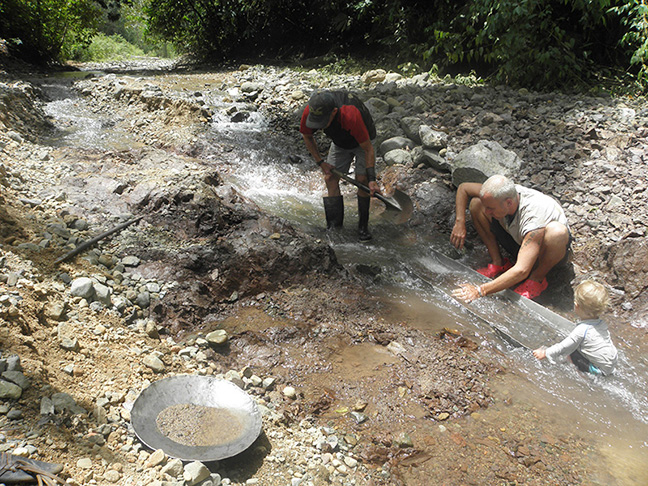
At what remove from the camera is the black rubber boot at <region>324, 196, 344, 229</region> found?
4.95 m

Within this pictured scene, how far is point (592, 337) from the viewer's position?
2971 millimetres

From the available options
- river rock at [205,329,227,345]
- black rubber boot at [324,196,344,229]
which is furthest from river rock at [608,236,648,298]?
river rock at [205,329,227,345]

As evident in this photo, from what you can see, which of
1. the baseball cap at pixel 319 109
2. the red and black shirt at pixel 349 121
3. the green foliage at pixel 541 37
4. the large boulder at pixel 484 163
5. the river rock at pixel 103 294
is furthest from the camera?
the green foliage at pixel 541 37

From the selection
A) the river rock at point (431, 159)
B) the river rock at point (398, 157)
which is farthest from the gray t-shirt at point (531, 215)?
the river rock at point (398, 157)

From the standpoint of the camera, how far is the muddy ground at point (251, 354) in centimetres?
→ 219

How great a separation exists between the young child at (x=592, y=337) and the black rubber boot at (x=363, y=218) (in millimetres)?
2357

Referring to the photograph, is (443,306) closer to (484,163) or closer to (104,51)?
(484,163)

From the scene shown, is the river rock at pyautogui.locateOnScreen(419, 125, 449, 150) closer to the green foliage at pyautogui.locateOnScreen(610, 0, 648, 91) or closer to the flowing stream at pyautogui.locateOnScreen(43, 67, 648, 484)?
the flowing stream at pyautogui.locateOnScreen(43, 67, 648, 484)

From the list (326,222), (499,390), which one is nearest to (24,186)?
(326,222)

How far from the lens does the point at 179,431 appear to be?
7.22 ft

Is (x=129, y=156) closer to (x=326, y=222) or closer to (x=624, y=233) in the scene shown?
(x=326, y=222)

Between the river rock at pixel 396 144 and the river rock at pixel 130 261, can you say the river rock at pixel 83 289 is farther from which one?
the river rock at pixel 396 144

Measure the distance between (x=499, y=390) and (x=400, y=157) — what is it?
4015mm

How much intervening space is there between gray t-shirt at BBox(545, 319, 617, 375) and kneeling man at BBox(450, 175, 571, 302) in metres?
0.63
